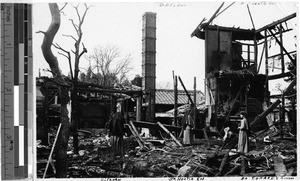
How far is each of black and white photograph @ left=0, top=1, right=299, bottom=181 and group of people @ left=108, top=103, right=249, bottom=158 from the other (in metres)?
0.01

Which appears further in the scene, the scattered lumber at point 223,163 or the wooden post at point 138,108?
the wooden post at point 138,108

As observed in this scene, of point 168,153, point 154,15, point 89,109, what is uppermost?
point 154,15

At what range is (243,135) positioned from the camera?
4.55 metres

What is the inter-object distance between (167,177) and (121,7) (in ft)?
7.95

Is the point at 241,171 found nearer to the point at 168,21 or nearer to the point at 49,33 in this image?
the point at 168,21

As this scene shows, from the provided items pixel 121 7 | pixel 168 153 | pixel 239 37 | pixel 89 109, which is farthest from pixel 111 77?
pixel 239 37

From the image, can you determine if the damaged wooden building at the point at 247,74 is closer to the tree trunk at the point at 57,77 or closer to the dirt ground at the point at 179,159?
the dirt ground at the point at 179,159

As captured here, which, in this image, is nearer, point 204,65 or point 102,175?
point 102,175

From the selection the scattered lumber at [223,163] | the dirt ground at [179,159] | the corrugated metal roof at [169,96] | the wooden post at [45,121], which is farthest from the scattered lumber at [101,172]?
the scattered lumber at [223,163]

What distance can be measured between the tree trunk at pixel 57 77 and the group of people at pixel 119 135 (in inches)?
24.9

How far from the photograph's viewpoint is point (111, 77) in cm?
449

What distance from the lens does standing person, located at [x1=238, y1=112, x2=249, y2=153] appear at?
4.52 m

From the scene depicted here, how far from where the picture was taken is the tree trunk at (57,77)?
4.28 meters

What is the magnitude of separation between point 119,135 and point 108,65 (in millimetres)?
1006
